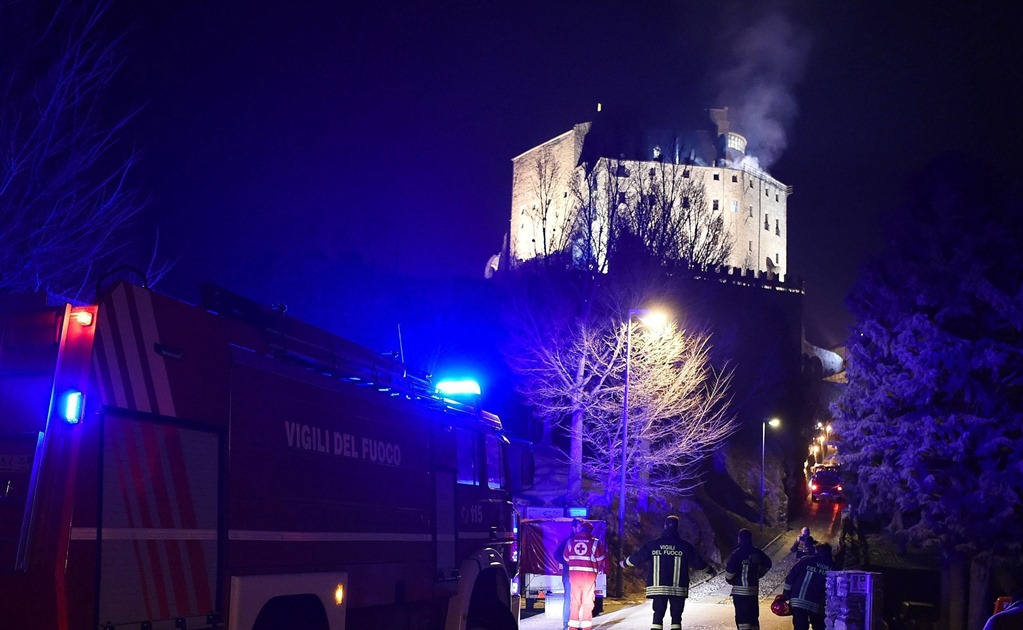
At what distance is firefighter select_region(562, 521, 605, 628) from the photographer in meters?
13.0

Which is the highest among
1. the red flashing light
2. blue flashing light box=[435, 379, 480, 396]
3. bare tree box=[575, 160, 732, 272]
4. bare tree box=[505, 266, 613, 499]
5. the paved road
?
bare tree box=[575, 160, 732, 272]

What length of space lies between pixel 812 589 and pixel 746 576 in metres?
1.06

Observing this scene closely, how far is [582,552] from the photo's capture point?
527 inches

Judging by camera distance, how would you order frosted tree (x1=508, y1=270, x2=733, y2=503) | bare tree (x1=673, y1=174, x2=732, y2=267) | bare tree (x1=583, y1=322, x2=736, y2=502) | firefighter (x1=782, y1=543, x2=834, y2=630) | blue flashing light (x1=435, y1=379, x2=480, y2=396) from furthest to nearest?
1. bare tree (x1=673, y1=174, x2=732, y2=267)
2. frosted tree (x1=508, y1=270, x2=733, y2=503)
3. bare tree (x1=583, y1=322, x2=736, y2=502)
4. firefighter (x1=782, y1=543, x2=834, y2=630)
5. blue flashing light (x1=435, y1=379, x2=480, y2=396)

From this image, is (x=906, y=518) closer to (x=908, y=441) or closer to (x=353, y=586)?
(x=908, y=441)

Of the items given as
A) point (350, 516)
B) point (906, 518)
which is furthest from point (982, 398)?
point (350, 516)

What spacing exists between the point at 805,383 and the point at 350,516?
5859 cm

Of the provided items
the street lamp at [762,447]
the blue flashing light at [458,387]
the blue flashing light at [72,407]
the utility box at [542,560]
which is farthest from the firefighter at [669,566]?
the street lamp at [762,447]

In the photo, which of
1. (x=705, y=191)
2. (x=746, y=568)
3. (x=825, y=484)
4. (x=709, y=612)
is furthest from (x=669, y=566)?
(x=705, y=191)

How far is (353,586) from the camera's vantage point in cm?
716

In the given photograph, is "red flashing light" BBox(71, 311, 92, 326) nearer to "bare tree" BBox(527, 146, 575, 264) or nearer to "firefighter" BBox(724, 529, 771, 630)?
"firefighter" BBox(724, 529, 771, 630)

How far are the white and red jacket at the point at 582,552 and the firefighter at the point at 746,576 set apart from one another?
7.32 feet

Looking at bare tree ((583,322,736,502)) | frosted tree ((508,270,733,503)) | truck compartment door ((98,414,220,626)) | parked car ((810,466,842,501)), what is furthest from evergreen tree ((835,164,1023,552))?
truck compartment door ((98,414,220,626))

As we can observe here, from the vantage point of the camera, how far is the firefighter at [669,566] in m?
11.6
